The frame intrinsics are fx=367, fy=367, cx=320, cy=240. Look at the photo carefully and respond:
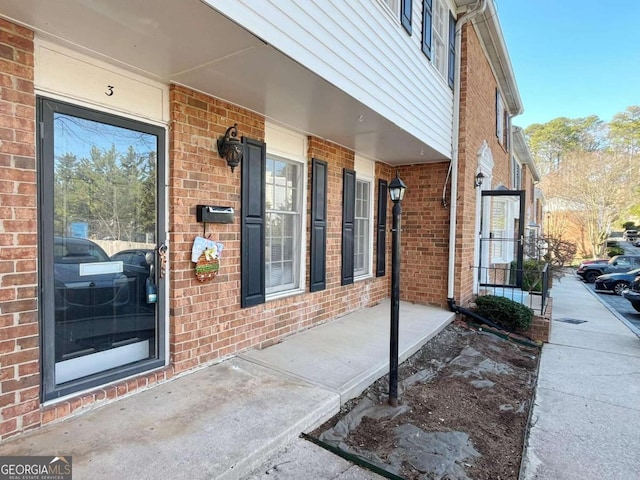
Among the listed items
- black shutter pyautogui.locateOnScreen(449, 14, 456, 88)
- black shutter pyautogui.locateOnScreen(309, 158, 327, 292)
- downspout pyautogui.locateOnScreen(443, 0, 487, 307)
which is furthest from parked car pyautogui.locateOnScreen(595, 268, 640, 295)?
black shutter pyautogui.locateOnScreen(309, 158, 327, 292)

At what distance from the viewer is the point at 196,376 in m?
3.30

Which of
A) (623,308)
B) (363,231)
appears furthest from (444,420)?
(623,308)

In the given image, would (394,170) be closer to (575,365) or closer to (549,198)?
(575,365)

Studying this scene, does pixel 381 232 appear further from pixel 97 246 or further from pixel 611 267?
pixel 611 267

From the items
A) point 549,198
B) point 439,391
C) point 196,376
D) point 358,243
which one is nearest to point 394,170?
point 358,243

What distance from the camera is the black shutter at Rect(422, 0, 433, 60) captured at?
17.0 feet

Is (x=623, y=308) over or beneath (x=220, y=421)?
beneath

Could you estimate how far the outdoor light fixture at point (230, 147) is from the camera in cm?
355

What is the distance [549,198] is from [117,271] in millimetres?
28923

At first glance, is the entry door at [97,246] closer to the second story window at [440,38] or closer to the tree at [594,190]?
the second story window at [440,38]

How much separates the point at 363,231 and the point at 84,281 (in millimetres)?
4630

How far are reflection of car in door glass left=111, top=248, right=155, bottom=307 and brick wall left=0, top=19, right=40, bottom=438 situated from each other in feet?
2.19

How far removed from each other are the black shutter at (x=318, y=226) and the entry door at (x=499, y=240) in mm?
3034

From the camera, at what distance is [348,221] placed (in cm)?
578
